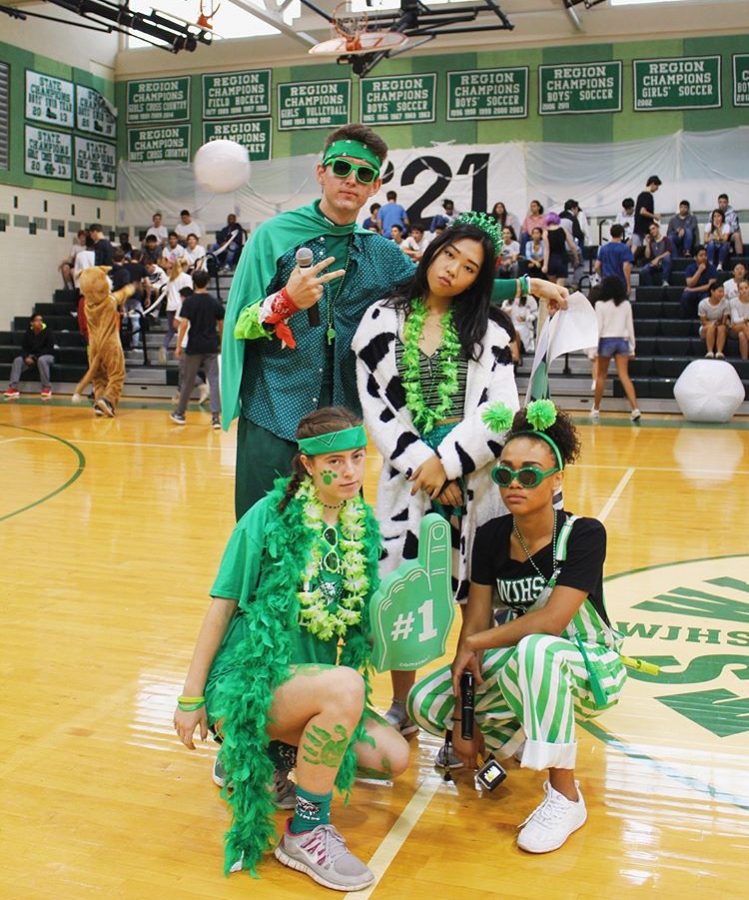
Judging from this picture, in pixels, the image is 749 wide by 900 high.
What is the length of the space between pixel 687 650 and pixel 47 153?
17.3 meters

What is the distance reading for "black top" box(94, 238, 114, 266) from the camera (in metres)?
16.9

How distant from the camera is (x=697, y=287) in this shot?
14.1m

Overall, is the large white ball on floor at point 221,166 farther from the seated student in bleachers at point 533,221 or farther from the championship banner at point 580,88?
the championship banner at point 580,88

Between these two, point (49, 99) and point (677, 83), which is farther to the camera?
point (49, 99)

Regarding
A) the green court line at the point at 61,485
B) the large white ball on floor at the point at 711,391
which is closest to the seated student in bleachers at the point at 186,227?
the green court line at the point at 61,485

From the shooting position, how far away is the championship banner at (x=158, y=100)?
2000 centimetres

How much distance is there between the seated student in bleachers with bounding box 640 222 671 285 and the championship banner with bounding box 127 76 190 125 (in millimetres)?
9409

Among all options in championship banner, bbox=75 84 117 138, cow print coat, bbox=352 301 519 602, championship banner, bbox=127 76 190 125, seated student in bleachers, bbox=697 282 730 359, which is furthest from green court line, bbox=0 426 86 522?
championship banner, bbox=127 76 190 125

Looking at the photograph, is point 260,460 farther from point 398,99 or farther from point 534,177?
point 398,99

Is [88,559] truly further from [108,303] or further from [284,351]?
[108,303]

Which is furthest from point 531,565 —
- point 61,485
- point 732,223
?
point 732,223

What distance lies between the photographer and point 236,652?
248cm

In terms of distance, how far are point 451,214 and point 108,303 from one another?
7064 mm

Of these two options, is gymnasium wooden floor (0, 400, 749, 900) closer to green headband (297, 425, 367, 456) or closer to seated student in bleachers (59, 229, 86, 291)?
green headband (297, 425, 367, 456)
